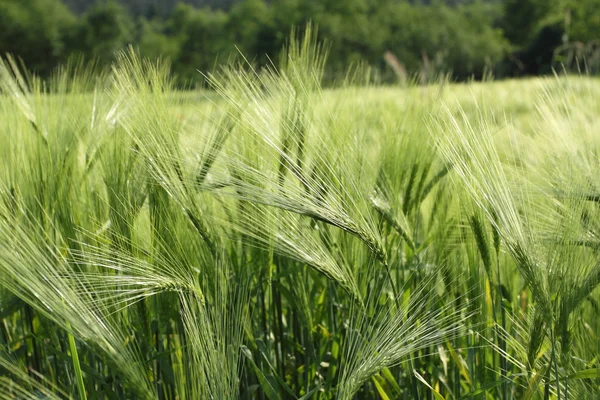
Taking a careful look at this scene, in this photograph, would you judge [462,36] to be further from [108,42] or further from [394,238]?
[394,238]

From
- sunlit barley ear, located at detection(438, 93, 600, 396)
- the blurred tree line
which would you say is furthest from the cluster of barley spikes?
the blurred tree line

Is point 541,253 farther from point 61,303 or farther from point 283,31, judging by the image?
point 283,31

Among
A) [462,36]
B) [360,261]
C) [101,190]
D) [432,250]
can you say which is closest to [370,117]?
[432,250]

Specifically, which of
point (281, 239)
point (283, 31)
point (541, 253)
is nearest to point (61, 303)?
point (281, 239)

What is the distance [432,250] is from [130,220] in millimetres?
696

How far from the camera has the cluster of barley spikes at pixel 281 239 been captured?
2.91ft

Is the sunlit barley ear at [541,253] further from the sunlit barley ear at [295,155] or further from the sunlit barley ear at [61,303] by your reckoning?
the sunlit barley ear at [61,303]

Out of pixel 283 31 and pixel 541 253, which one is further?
pixel 283 31

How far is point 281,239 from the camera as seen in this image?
109 cm

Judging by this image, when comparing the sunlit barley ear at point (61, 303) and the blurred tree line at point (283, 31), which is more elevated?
the sunlit barley ear at point (61, 303)

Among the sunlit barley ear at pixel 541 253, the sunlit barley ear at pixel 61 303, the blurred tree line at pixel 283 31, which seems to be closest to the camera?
the sunlit barley ear at pixel 61 303

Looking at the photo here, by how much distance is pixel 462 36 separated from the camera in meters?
58.8

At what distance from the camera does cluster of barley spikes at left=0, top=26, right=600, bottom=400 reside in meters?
0.89

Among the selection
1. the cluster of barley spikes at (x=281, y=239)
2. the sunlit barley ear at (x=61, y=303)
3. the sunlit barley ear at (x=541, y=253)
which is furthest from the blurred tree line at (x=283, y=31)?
the sunlit barley ear at (x=61, y=303)
